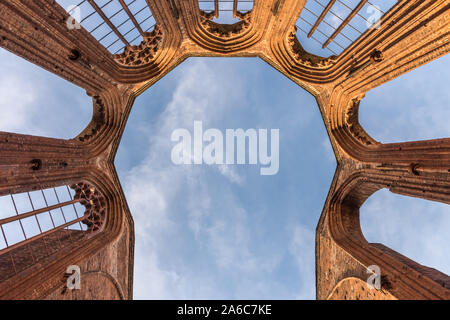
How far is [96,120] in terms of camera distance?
13.6m

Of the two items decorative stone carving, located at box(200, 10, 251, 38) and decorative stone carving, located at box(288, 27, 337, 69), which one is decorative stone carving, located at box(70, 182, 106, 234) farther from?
decorative stone carving, located at box(288, 27, 337, 69)

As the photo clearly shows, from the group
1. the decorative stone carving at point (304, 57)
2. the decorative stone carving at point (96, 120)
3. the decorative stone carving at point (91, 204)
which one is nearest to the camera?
the decorative stone carving at point (96, 120)

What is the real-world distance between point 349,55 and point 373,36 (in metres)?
1.64

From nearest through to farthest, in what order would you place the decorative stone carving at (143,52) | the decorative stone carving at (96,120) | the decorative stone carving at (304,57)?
the decorative stone carving at (96,120)
the decorative stone carving at (143,52)
the decorative stone carving at (304,57)

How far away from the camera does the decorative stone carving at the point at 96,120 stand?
12947mm

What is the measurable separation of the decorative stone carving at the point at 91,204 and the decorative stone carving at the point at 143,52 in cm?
722

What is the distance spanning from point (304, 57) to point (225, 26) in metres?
5.01

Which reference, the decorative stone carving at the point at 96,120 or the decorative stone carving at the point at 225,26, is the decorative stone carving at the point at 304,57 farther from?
the decorative stone carving at the point at 96,120

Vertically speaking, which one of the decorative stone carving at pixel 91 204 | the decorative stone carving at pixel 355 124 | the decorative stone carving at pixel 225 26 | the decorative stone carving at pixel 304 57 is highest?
the decorative stone carving at pixel 225 26

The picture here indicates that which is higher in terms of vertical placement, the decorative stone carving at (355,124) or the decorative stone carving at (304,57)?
the decorative stone carving at (304,57)

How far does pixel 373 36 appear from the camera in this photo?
1049 centimetres

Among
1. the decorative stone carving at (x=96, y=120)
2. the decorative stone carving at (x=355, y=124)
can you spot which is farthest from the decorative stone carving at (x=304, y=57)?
the decorative stone carving at (x=96, y=120)

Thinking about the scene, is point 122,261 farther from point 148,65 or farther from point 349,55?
point 349,55

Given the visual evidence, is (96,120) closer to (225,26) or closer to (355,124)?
(225,26)
